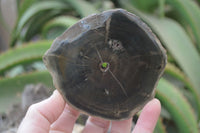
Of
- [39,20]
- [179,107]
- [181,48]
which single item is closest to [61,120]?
[179,107]

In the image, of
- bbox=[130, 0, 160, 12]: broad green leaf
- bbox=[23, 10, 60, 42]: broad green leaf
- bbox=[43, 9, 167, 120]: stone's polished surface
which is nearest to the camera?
bbox=[43, 9, 167, 120]: stone's polished surface

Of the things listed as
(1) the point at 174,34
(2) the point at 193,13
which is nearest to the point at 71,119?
(1) the point at 174,34

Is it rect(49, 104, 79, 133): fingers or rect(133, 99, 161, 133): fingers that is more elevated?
rect(49, 104, 79, 133): fingers

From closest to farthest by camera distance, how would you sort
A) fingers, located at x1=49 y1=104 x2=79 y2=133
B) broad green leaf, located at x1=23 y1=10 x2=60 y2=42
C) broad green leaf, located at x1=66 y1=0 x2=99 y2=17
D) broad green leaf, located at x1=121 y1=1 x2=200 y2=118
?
fingers, located at x1=49 y1=104 x2=79 y2=133 → broad green leaf, located at x1=121 y1=1 x2=200 y2=118 → broad green leaf, located at x1=66 y1=0 x2=99 y2=17 → broad green leaf, located at x1=23 y1=10 x2=60 y2=42

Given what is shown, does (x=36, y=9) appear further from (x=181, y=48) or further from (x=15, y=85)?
(x=181, y=48)

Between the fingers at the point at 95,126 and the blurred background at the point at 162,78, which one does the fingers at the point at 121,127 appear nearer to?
the fingers at the point at 95,126

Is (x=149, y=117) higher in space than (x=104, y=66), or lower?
lower

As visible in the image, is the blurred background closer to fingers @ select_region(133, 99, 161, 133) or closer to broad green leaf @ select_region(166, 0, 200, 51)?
broad green leaf @ select_region(166, 0, 200, 51)

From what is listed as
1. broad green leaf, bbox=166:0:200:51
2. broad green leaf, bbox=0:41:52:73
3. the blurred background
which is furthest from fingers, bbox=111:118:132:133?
broad green leaf, bbox=166:0:200:51
